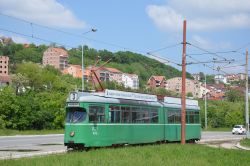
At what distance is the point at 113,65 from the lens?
534 ft

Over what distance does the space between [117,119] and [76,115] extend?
2.47m

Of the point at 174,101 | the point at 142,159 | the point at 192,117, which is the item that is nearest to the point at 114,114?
the point at 142,159

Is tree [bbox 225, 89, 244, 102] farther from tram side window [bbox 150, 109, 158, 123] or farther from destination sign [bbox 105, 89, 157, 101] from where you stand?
tram side window [bbox 150, 109, 158, 123]

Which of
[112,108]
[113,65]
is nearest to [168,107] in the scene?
[112,108]

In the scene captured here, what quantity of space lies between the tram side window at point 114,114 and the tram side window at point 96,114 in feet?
2.09

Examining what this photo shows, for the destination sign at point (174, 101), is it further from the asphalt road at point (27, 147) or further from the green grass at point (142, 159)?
the green grass at point (142, 159)

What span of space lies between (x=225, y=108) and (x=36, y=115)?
5208 centimetres

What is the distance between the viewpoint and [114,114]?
74.1ft

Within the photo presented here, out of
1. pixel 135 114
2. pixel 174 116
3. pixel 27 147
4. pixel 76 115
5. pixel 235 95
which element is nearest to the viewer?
pixel 76 115

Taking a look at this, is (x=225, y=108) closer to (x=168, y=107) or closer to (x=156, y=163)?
(x=168, y=107)

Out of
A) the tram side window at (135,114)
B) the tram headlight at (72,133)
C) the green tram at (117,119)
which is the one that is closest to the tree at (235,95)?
the green tram at (117,119)

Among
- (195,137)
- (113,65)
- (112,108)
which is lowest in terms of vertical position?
(195,137)

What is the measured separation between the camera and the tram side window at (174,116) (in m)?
29.2

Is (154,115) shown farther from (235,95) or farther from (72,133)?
(235,95)
